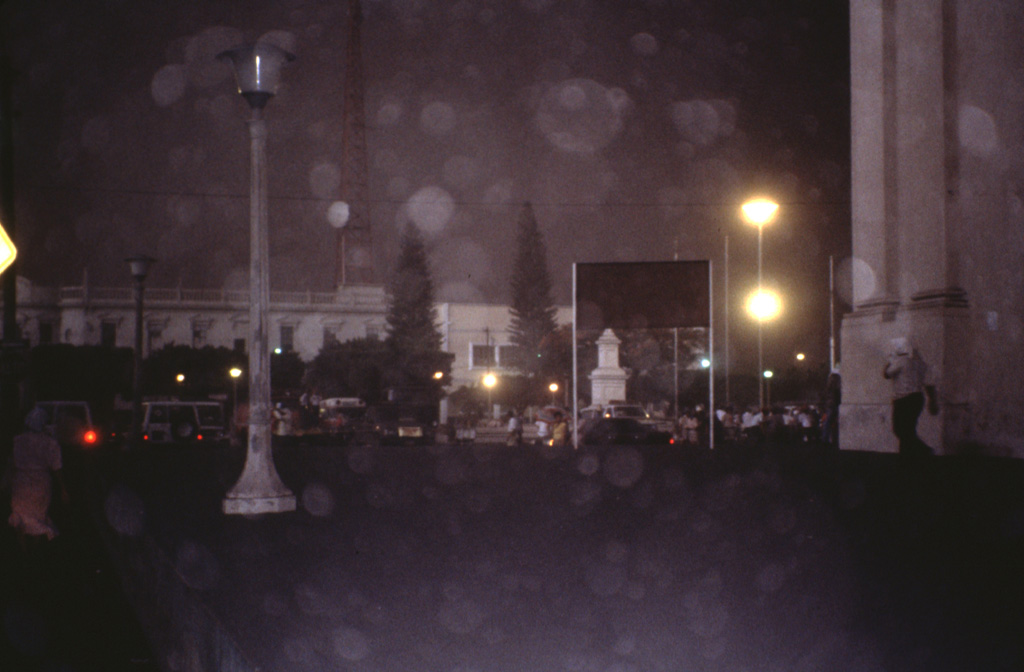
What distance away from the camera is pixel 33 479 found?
8.07 metres

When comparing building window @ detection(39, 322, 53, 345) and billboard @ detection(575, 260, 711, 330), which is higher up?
building window @ detection(39, 322, 53, 345)

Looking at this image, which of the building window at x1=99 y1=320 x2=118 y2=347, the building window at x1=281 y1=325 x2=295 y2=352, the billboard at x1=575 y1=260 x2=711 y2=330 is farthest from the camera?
the building window at x1=281 y1=325 x2=295 y2=352

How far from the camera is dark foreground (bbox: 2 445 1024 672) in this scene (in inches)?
176

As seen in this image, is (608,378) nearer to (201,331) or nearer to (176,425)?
(176,425)

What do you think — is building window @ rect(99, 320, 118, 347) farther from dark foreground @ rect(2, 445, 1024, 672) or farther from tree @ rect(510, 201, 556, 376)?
dark foreground @ rect(2, 445, 1024, 672)

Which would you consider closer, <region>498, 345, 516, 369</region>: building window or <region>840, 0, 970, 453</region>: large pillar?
<region>840, 0, 970, 453</region>: large pillar

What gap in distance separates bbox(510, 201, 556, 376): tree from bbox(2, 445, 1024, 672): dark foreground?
3058 inches

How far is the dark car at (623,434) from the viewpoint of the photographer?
29359mm

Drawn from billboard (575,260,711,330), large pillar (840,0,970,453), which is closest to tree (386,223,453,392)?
billboard (575,260,711,330)

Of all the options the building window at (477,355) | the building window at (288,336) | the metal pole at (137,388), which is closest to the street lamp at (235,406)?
the metal pole at (137,388)

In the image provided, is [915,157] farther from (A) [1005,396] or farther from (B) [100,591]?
(B) [100,591]

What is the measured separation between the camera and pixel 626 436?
1163 inches

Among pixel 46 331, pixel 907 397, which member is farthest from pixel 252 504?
pixel 46 331

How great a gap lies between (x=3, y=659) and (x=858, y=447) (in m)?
13.8
